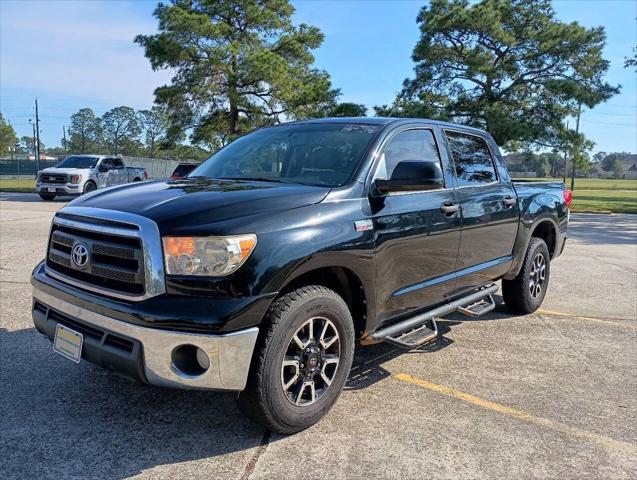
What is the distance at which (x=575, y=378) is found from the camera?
4133 millimetres

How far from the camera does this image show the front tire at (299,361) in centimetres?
285

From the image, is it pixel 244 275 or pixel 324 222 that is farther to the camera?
pixel 324 222

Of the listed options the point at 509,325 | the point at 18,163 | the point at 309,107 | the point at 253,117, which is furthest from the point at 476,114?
the point at 18,163

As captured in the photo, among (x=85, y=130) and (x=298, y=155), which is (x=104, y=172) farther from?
(x=85, y=130)

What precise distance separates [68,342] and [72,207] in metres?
0.85

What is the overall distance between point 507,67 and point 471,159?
2393 centimetres

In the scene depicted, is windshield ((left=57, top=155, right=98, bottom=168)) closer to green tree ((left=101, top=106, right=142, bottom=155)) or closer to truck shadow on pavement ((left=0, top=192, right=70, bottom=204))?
truck shadow on pavement ((left=0, top=192, right=70, bottom=204))

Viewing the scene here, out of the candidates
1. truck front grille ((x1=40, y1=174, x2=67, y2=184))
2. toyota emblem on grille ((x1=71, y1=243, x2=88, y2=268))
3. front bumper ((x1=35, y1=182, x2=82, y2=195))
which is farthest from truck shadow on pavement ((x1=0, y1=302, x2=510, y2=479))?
truck front grille ((x1=40, y1=174, x2=67, y2=184))

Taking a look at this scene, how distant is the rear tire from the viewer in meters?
5.65

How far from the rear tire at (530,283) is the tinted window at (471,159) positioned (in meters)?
1.10

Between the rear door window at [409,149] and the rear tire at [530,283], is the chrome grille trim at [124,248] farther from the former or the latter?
the rear tire at [530,283]

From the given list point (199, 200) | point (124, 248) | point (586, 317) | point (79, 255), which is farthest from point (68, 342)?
point (586, 317)

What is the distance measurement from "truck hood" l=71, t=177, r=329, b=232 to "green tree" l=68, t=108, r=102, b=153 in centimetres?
11052

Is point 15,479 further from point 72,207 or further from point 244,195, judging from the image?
point 244,195
